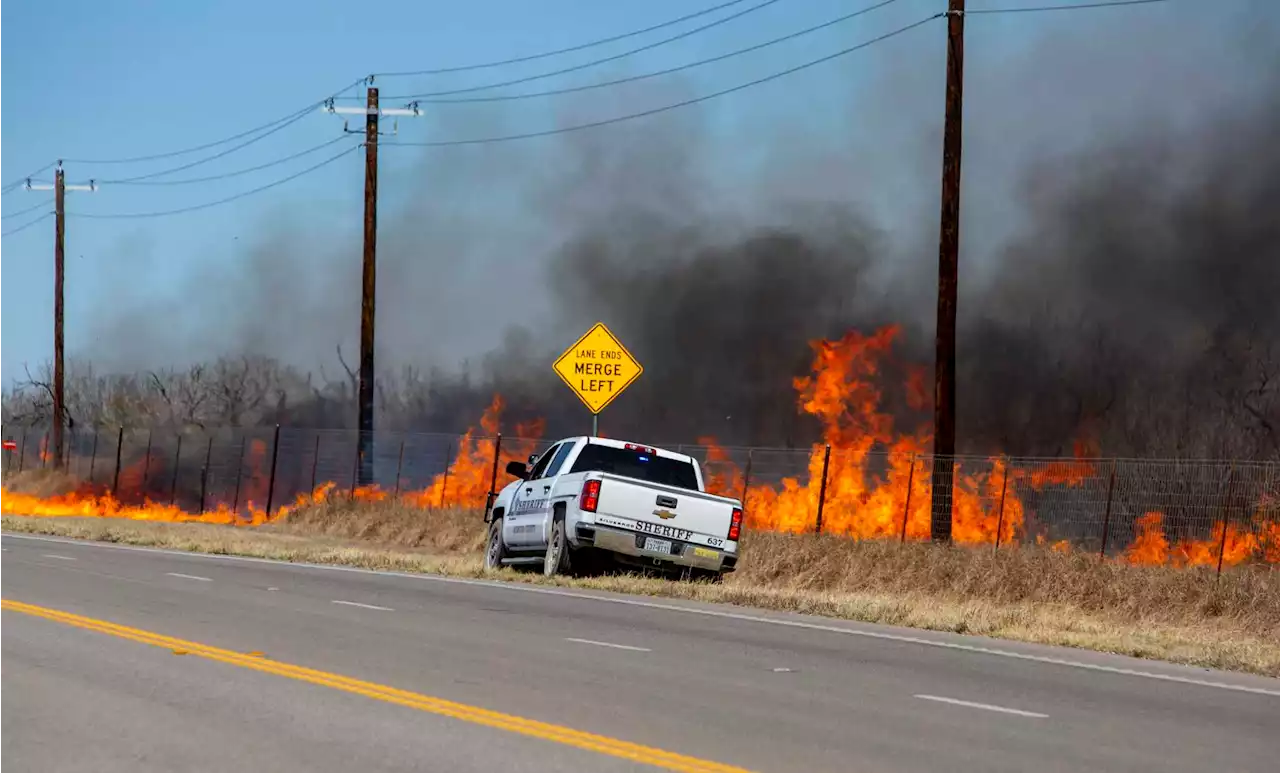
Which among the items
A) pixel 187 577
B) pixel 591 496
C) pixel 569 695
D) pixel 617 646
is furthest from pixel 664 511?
pixel 569 695

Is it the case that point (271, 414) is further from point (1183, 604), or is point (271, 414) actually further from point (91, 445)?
point (1183, 604)

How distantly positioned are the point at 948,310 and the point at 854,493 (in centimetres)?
435

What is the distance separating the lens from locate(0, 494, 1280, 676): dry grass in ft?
53.4

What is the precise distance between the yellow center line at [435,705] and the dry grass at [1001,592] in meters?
7.05

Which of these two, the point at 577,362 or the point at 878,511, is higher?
the point at 577,362

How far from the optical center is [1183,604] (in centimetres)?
1888

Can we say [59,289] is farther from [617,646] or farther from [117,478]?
[617,646]

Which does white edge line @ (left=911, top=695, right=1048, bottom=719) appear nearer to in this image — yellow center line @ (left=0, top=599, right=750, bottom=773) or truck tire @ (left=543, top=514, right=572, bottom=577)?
yellow center line @ (left=0, top=599, right=750, bottom=773)

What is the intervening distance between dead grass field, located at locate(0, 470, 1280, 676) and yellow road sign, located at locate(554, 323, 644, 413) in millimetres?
4201

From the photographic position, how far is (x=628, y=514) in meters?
21.0

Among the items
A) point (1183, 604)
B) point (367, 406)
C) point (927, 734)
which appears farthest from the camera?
point (367, 406)

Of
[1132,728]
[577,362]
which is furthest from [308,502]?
[1132,728]

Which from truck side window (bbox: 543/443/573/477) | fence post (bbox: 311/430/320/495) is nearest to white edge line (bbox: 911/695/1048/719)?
truck side window (bbox: 543/443/573/477)

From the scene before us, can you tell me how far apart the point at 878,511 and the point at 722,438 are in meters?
26.2
